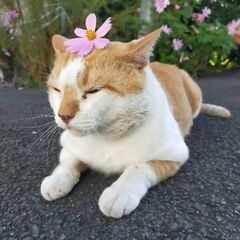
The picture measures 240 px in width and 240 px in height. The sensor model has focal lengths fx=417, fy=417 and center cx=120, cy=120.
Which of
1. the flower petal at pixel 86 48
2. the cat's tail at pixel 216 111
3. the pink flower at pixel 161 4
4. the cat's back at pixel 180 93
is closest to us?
the flower petal at pixel 86 48

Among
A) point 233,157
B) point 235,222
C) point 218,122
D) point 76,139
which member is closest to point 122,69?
point 76,139

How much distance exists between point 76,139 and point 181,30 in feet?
9.59

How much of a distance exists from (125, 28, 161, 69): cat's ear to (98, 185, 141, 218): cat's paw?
497 millimetres

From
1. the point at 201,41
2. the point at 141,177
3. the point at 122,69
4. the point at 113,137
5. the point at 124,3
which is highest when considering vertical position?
the point at 122,69

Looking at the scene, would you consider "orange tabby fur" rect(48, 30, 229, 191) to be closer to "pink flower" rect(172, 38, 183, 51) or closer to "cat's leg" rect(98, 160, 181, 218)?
"cat's leg" rect(98, 160, 181, 218)

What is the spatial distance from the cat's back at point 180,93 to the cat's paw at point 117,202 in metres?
0.75

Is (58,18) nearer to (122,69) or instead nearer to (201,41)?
(201,41)

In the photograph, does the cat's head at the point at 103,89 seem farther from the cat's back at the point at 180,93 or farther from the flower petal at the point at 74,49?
the cat's back at the point at 180,93

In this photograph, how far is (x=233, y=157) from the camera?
2221 millimetres

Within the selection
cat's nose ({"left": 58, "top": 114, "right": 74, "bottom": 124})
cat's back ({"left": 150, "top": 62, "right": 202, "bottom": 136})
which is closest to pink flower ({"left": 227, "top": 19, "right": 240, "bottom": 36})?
cat's back ({"left": 150, "top": 62, "right": 202, "bottom": 136})

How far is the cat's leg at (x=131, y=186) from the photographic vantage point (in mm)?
1530

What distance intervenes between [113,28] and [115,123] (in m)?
2.98

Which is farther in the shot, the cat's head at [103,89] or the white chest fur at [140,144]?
the white chest fur at [140,144]

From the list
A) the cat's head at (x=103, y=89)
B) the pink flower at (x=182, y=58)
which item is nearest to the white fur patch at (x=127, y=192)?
the cat's head at (x=103, y=89)
